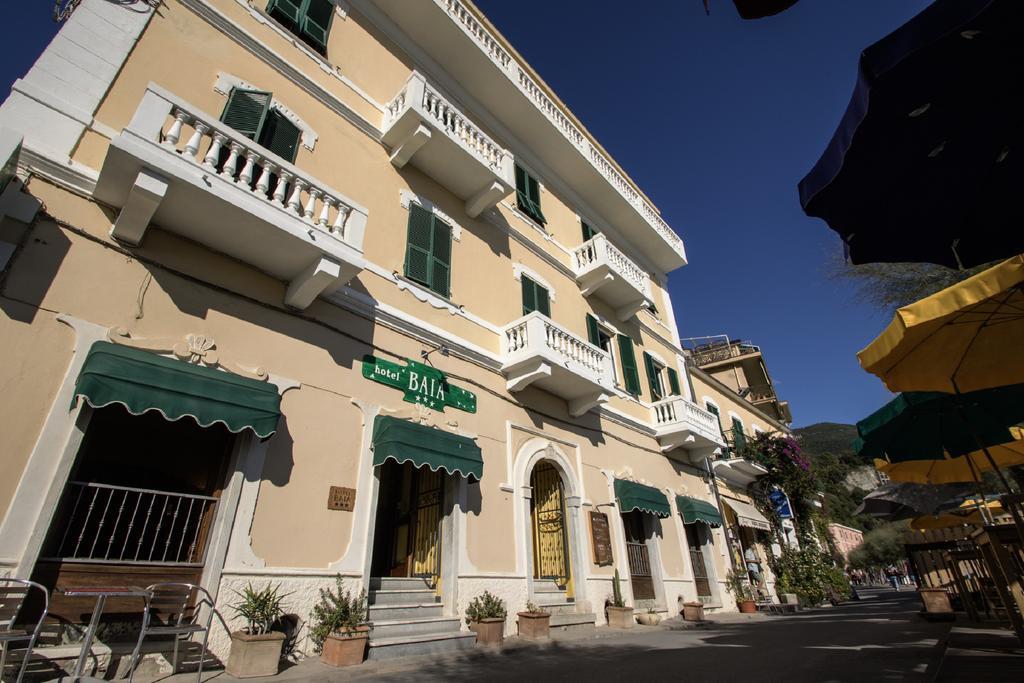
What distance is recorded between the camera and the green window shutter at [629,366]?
1379 centimetres

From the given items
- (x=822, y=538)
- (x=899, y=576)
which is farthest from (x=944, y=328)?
(x=899, y=576)

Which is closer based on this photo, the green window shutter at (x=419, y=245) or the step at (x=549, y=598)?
the green window shutter at (x=419, y=245)

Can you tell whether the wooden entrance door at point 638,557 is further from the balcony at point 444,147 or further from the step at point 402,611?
the balcony at point 444,147

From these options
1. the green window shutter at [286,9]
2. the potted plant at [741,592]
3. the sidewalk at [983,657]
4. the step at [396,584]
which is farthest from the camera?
the potted plant at [741,592]

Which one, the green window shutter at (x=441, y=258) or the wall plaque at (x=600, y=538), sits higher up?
the green window shutter at (x=441, y=258)

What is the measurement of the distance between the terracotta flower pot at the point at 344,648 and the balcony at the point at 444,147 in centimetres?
778

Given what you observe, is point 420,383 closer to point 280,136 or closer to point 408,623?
point 408,623

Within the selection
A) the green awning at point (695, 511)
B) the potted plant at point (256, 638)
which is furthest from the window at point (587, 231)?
the potted plant at point (256, 638)

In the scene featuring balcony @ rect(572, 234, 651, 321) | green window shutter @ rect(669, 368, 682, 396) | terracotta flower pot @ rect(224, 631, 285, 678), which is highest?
balcony @ rect(572, 234, 651, 321)

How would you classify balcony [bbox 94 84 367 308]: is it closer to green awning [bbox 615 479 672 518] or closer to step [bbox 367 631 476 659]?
step [bbox 367 631 476 659]

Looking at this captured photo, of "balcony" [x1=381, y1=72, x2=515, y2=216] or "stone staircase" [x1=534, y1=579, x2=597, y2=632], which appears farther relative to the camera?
"balcony" [x1=381, y1=72, x2=515, y2=216]

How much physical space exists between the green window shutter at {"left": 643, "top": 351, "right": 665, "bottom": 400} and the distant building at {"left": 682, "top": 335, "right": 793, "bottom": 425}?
12.8 metres

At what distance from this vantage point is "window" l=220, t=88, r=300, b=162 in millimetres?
6906

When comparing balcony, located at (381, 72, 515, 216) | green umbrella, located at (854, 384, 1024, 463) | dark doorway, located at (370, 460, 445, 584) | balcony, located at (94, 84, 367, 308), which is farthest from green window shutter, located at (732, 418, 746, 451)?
balcony, located at (94, 84, 367, 308)
